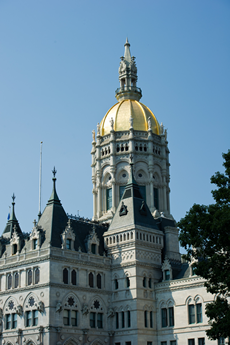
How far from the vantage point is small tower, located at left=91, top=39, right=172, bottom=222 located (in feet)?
284

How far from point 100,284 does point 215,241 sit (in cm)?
2695

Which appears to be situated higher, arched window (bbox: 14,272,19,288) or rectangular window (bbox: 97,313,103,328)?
arched window (bbox: 14,272,19,288)

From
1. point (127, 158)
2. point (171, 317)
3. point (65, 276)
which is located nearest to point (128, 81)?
point (127, 158)

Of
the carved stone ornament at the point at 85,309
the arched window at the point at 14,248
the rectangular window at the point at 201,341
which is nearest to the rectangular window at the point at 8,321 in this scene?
the arched window at the point at 14,248

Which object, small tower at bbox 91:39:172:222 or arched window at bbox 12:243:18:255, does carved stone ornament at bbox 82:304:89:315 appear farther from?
small tower at bbox 91:39:172:222

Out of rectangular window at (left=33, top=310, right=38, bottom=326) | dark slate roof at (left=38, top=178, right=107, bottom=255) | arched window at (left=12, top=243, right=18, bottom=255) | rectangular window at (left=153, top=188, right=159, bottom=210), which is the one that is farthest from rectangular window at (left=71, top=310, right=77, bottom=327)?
→ rectangular window at (left=153, top=188, right=159, bottom=210)

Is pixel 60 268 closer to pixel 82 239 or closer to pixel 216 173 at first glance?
pixel 82 239

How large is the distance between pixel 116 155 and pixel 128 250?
22630 millimetres

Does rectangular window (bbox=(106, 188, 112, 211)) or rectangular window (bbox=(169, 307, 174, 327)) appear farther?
rectangular window (bbox=(106, 188, 112, 211))

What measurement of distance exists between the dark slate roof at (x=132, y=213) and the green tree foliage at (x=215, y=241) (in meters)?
23.6

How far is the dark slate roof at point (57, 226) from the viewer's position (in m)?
66.3

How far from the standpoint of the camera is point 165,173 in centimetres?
8912

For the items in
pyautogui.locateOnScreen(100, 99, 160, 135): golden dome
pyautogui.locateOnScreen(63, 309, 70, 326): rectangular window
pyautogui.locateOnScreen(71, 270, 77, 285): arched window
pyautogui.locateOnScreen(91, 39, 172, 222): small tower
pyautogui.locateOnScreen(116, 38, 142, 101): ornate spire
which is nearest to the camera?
pyautogui.locateOnScreen(63, 309, 70, 326): rectangular window

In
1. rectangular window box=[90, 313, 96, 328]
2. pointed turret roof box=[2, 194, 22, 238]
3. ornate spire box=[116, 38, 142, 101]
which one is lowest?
rectangular window box=[90, 313, 96, 328]
